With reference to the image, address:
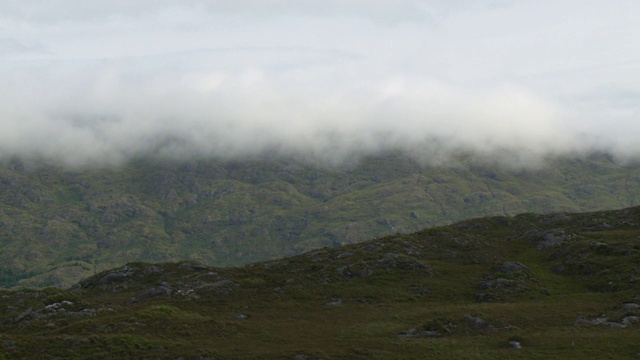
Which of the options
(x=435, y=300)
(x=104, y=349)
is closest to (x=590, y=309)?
(x=435, y=300)

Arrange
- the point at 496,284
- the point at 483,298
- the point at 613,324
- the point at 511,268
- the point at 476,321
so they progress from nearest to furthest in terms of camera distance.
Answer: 1. the point at 613,324
2. the point at 476,321
3. the point at 483,298
4. the point at 496,284
5. the point at 511,268

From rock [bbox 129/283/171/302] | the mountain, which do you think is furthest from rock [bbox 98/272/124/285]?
rock [bbox 129/283/171/302]

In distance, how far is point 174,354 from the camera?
2206 inches

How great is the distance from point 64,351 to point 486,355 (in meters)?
47.3

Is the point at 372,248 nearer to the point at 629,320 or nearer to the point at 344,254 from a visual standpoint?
the point at 344,254

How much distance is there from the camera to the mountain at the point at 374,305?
57.6 m

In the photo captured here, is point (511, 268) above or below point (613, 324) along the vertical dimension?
above

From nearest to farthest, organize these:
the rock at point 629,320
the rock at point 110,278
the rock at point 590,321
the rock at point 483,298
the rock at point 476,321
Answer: the rock at point 629,320, the rock at point 590,321, the rock at point 476,321, the rock at point 483,298, the rock at point 110,278

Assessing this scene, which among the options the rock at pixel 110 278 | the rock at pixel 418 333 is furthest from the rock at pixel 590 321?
the rock at pixel 110 278

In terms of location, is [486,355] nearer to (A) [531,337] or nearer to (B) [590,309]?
(A) [531,337]

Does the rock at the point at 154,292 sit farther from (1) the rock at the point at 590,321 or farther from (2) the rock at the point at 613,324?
(2) the rock at the point at 613,324

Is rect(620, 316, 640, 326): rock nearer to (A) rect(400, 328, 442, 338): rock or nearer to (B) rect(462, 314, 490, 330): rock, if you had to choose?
(B) rect(462, 314, 490, 330): rock

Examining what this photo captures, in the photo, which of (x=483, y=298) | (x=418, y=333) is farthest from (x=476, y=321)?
(x=483, y=298)

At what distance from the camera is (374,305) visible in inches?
3135
